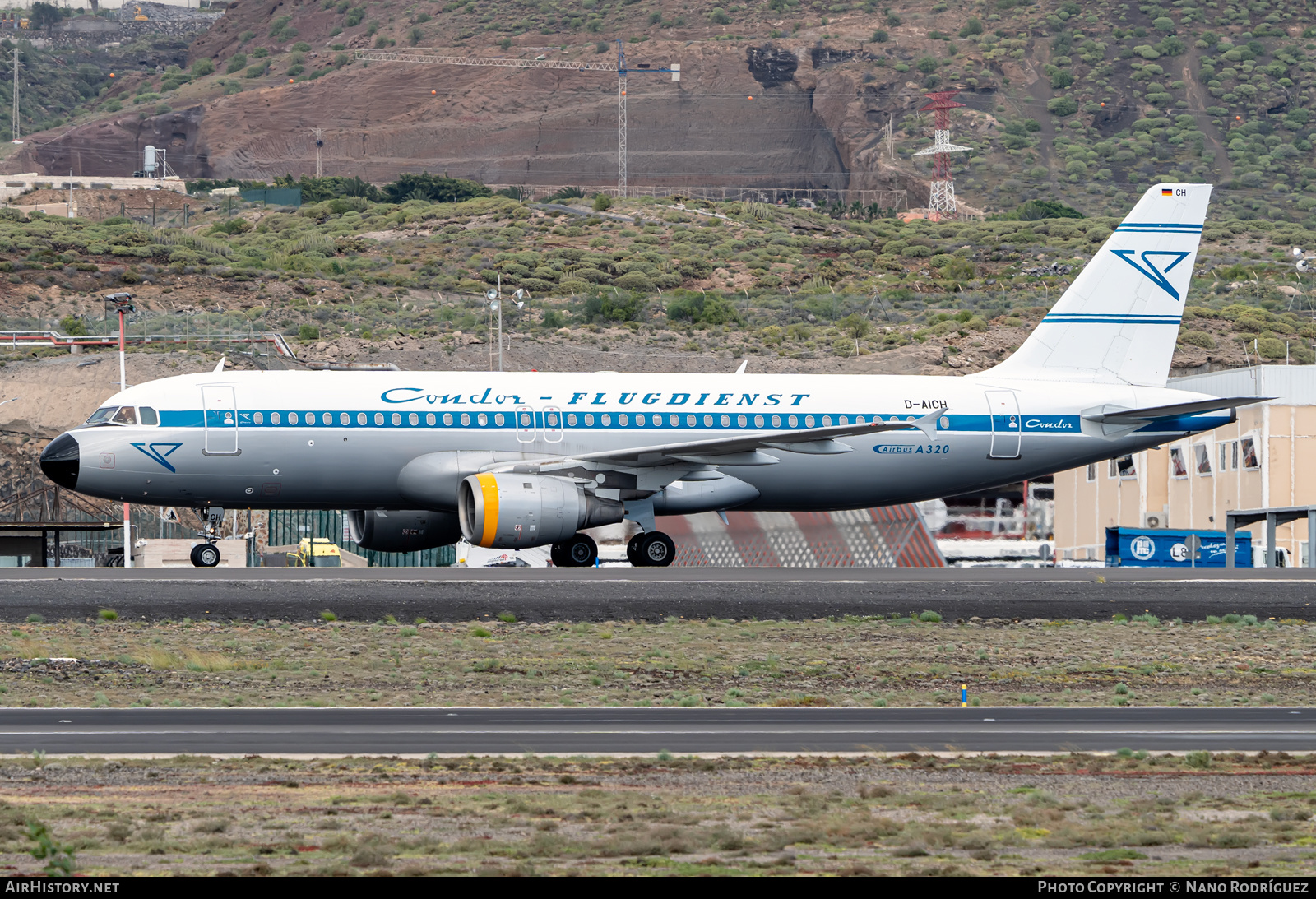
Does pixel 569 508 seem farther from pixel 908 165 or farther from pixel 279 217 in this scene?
pixel 908 165

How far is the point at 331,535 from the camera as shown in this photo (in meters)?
58.6

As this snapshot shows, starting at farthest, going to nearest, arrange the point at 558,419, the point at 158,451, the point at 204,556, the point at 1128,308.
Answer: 1. the point at 1128,308
2. the point at 558,419
3. the point at 204,556
4. the point at 158,451

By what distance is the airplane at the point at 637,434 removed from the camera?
3216cm

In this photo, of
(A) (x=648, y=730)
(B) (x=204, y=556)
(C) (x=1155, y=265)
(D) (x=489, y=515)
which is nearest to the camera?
(A) (x=648, y=730)

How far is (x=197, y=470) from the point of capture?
32.1 meters

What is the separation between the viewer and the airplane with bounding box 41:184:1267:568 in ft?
105

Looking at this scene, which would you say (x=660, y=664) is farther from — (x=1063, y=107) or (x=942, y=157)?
(x=1063, y=107)

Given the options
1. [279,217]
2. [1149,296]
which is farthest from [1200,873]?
[279,217]

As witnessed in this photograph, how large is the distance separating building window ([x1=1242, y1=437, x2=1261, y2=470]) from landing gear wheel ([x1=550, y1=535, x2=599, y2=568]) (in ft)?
91.9

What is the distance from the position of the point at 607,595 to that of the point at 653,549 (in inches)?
242

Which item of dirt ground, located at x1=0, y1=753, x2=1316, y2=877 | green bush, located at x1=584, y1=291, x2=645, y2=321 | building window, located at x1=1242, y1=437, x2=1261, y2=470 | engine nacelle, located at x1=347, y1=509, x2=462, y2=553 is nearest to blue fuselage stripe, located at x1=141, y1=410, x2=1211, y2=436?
engine nacelle, located at x1=347, y1=509, x2=462, y2=553

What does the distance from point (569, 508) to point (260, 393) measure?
6.50 metres

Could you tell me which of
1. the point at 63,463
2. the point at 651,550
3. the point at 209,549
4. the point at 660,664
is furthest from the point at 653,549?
the point at 660,664

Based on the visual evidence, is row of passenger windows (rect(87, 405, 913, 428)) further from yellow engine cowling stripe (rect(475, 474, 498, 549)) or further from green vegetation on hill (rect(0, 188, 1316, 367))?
green vegetation on hill (rect(0, 188, 1316, 367))
